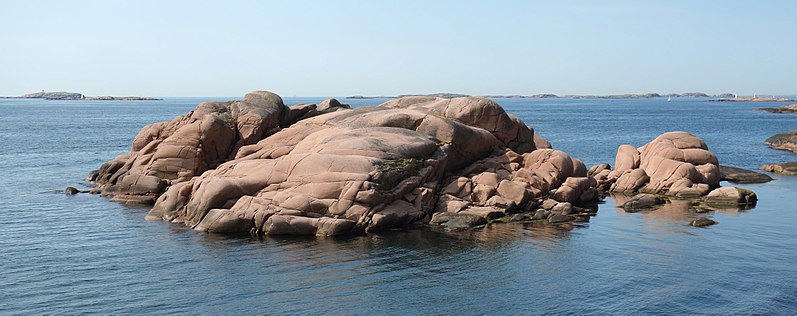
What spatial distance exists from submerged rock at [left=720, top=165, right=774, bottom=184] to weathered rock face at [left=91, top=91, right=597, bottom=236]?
49.4 ft

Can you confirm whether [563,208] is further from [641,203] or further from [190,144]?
[190,144]

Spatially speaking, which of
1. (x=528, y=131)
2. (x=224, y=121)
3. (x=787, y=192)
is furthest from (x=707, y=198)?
(x=224, y=121)

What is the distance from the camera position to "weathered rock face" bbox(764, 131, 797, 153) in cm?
8356

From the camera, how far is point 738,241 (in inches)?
1422

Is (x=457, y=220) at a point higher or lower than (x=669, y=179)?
lower

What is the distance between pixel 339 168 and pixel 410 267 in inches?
362

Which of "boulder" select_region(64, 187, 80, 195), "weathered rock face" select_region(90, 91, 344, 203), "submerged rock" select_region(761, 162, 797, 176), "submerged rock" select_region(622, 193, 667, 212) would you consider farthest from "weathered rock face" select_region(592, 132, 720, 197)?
"boulder" select_region(64, 187, 80, 195)

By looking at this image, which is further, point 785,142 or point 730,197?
point 785,142

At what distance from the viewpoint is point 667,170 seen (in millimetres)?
51312

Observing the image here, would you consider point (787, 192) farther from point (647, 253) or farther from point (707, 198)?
point (647, 253)

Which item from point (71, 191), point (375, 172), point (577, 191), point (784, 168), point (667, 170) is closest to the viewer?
point (375, 172)

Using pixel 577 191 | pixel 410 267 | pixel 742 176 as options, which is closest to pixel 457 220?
pixel 410 267

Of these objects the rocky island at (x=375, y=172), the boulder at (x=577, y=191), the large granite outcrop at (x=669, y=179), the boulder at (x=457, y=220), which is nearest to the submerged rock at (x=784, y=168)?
the large granite outcrop at (x=669, y=179)

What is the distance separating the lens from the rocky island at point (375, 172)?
3831 cm
